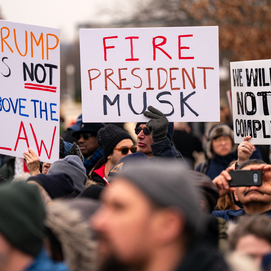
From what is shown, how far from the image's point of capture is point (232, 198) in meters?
4.00

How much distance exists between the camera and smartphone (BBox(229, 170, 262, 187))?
2.83 metres

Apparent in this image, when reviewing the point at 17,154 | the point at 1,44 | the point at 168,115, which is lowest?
the point at 17,154

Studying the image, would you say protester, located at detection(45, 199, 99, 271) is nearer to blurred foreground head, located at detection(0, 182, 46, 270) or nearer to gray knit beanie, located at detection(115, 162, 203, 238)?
blurred foreground head, located at detection(0, 182, 46, 270)

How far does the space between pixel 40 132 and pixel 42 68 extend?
57 cm

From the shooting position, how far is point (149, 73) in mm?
4258

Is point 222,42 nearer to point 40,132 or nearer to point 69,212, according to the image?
point 40,132

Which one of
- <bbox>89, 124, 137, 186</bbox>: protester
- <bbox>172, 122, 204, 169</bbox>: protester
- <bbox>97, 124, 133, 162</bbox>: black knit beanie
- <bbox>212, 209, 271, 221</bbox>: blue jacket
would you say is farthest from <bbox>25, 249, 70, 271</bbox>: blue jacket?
<bbox>172, 122, 204, 169</bbox>: protester

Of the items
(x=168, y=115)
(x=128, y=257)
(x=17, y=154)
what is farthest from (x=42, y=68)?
(x=128, y=257)

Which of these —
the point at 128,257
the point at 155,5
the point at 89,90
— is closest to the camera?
the point at 128,257

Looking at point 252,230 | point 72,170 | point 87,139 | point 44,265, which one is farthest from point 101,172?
point 44,265

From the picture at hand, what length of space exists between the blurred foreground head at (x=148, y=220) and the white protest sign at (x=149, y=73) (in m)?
2.47

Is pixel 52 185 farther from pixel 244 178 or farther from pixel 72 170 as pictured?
pixel 244 178

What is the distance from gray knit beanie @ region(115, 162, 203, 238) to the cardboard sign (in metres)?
2.91

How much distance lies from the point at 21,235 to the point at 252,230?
3.41ft
